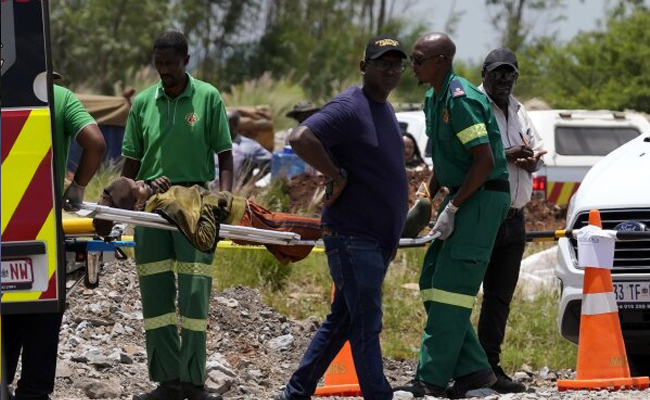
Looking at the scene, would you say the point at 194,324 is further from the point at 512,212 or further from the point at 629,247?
the point at 629,247

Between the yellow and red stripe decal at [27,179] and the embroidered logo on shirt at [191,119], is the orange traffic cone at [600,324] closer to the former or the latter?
the embroidered logo on shirt at [191,119]

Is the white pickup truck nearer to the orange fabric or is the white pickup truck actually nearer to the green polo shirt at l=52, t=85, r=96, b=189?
the orange fabric

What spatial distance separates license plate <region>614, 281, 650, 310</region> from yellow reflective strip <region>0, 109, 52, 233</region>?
4060mm

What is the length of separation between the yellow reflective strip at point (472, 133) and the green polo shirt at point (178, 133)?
4.12 ft

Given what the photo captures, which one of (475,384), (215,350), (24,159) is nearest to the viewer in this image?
(24,159)

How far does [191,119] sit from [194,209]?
107cm

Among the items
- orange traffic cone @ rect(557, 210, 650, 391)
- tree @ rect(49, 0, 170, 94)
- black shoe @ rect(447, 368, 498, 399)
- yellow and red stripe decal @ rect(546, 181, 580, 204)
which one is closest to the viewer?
black shoe @ rect(447, 368, 498, 399)

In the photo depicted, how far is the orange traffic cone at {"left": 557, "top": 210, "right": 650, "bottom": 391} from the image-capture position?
8773 mm

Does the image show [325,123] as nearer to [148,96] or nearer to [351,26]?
[148,96]

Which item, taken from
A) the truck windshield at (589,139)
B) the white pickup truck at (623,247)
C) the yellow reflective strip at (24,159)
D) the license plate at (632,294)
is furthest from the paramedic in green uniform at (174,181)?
the truck windshield at (589,139)

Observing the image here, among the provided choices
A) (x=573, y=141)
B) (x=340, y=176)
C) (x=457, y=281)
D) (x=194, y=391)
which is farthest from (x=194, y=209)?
(x=573, y=141)

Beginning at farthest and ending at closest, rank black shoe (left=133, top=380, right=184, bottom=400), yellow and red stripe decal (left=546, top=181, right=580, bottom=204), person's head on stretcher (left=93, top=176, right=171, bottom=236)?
yellow and red stripe decal (left=546, top=181, right=580, bottom=204) < black shoe (left=133, top=380, right=184, bottom=400) < person's head on stretcher (left=93, top=176, right=171, bottom=236)

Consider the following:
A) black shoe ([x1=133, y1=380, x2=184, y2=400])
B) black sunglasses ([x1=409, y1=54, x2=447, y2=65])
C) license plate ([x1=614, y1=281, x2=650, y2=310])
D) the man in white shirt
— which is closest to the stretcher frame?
black shoe ([x1=133, y1=380, x2=184, y2=400])

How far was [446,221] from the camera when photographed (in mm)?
8109
